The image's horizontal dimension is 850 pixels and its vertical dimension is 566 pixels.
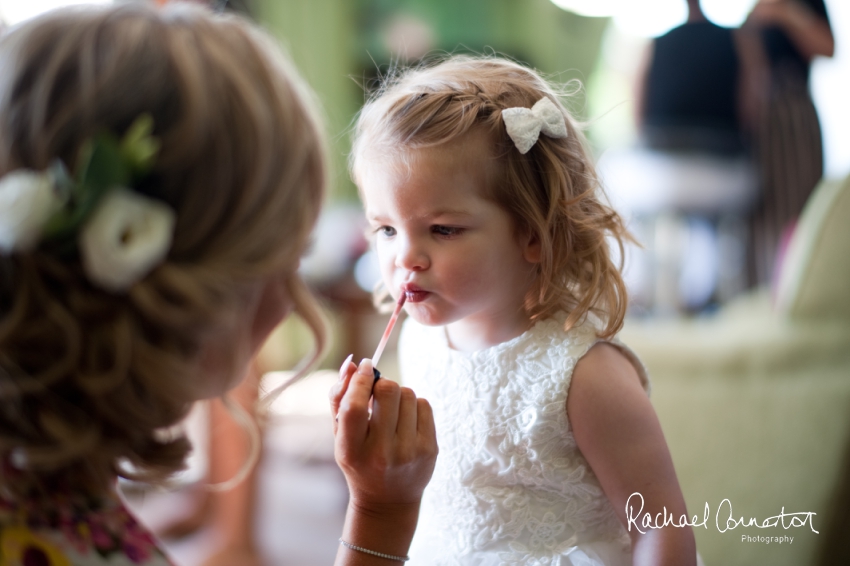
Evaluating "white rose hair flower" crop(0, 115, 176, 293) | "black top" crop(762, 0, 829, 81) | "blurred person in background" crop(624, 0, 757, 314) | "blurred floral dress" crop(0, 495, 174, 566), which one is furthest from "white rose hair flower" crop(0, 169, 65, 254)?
"black top" crop(762, 0, 829, 81)

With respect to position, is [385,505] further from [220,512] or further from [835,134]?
[835,134]

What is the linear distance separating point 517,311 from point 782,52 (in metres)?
2.75

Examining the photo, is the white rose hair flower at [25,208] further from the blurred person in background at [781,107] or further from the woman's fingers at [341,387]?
the blurred person in background at [781,107]

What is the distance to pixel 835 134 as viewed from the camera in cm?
320

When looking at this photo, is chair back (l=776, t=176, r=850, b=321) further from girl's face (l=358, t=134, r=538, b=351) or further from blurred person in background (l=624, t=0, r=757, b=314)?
blurred person in background (l=624, t=0, r=757, b=314)

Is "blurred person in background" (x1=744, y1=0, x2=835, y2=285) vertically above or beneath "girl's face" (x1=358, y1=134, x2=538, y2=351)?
beneath

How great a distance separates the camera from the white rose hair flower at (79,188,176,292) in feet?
1.76

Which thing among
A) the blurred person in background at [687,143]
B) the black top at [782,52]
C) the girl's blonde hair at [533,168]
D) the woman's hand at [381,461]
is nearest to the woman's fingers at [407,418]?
the woman's hand at [381,461]

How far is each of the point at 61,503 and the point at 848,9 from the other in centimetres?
355

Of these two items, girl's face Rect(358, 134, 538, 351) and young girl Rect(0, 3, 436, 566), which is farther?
girl's face Rect(358, 134, 538, 351)

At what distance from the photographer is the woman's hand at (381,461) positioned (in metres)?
0.74

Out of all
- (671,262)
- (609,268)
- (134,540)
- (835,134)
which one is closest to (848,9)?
(835,134)

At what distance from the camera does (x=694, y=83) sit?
3.13 metres

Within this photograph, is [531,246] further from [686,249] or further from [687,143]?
[686,249]
